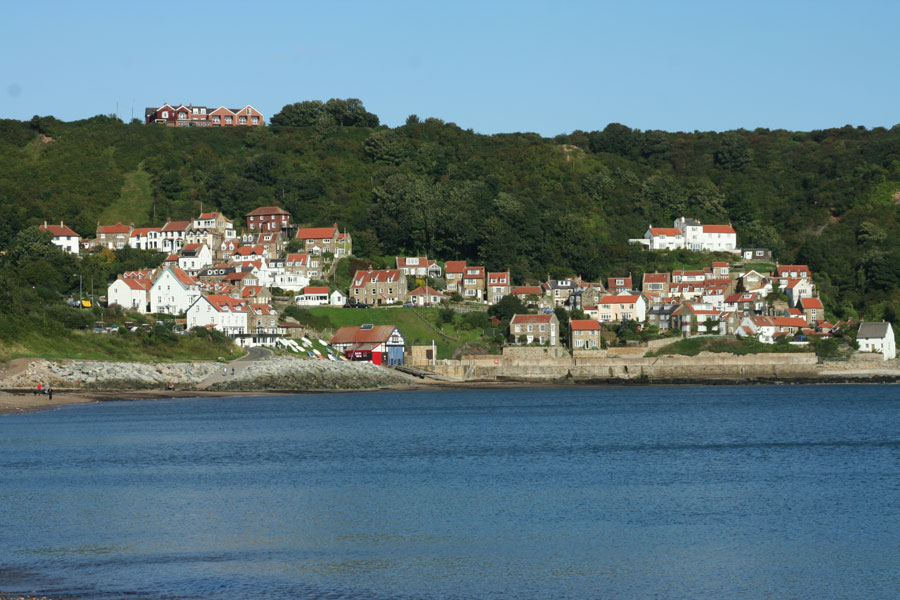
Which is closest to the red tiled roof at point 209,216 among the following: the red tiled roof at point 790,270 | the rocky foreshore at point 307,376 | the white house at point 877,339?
the rocky foreshore at point 307,376

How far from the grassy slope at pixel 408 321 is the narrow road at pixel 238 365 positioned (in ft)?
28.9

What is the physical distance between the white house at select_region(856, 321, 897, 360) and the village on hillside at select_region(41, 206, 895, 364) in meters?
0.07

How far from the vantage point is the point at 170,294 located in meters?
73.6

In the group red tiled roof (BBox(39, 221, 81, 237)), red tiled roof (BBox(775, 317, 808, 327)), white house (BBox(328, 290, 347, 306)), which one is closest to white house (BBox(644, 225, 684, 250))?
red tiled roof (BBox(775, 317, 808, 327))

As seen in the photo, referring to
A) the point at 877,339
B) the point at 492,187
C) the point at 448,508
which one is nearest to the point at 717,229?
the point at 492,187

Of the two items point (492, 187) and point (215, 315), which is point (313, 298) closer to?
point (215, 315)

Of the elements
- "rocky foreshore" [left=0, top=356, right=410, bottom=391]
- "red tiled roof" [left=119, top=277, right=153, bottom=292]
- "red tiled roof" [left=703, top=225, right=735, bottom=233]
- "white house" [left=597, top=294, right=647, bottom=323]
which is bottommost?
"rocky foreshore" [left=0, top=356, right=410, bottom=391]

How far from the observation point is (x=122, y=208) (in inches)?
3981

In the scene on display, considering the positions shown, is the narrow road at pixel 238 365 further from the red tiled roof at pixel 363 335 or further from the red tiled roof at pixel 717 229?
the red tiled roof at pixel 717 229

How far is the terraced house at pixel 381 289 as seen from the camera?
262 feet

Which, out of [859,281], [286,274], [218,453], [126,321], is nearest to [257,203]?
[286,274]

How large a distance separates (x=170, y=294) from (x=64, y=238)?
1884cm

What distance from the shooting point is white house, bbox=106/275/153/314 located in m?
73.4

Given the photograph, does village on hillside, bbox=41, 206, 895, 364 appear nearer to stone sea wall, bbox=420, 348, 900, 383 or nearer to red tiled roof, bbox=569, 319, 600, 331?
red tiled roof, bbox=569, 319, 600, 331
